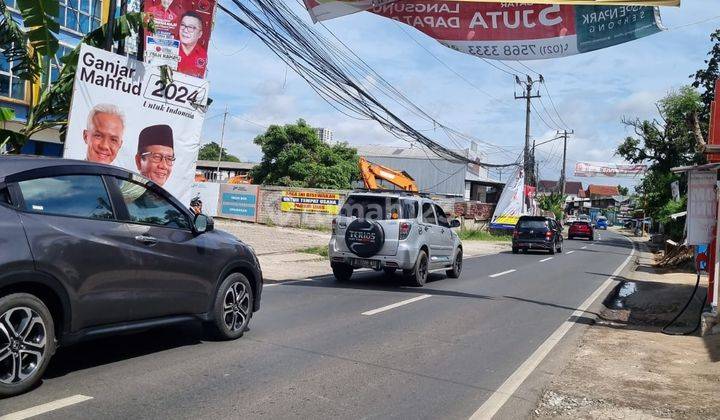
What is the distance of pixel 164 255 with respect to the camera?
6.03m

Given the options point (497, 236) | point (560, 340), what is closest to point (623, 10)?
point (560, 340)

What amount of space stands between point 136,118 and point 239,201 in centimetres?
2387

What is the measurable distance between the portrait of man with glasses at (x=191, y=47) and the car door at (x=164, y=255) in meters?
5.46

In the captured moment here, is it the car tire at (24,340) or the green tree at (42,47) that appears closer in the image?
the car tire at (24,340)

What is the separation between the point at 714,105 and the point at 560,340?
14.9ft

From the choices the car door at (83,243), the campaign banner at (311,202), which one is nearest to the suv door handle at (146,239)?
the car door at (83,243)

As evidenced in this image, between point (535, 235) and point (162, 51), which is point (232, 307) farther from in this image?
point (535, 235)

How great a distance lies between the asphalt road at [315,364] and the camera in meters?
5.00

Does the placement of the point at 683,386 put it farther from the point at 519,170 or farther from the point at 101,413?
the point at 519,170

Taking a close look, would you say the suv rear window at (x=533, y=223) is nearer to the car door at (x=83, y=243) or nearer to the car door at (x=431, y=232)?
the car door at (x=431, y=232)

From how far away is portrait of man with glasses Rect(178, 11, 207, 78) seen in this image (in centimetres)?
1098

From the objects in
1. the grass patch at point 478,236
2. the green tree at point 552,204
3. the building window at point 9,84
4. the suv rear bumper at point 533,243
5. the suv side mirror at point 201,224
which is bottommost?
the grass patch at point 478,236

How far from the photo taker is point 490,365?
6.85m

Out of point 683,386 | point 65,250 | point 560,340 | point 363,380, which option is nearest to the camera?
point 65,250
